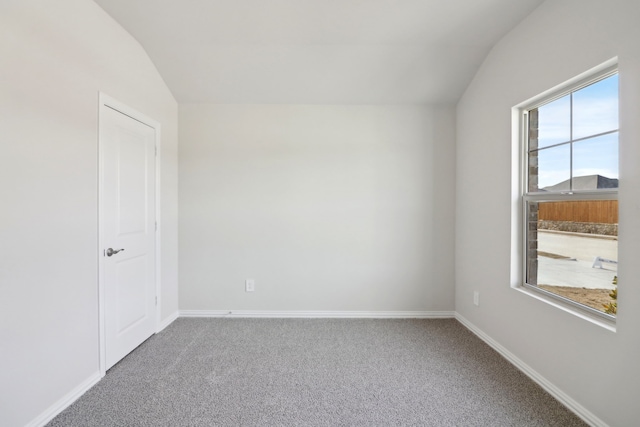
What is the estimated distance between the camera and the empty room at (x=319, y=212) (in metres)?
1.56

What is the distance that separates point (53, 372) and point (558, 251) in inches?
132

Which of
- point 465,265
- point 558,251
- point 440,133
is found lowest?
point 465,265

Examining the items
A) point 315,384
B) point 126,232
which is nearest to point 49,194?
point 126,232

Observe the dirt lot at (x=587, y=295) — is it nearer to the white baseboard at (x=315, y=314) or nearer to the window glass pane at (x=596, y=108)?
the window glass pane at (x=596, y=108)

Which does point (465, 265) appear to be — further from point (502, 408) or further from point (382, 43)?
point (382, 43)

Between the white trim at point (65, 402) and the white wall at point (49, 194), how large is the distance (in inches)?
0.9

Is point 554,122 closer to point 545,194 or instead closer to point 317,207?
point 545,194

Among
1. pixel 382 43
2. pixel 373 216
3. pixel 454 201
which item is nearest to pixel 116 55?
pixel 382 43

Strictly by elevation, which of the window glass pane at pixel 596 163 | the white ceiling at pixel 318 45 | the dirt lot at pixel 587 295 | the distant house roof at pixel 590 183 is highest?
the white ceiling at pixel 318 45

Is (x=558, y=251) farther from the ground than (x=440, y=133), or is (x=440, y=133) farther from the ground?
(x=440, y=133)

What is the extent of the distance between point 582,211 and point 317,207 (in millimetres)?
2166

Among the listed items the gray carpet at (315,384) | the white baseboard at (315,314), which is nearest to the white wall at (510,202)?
the gray carpet at (315,384)

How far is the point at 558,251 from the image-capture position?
Result: 2.00 meters

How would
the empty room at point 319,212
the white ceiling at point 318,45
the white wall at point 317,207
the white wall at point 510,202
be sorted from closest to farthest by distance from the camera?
the white wall at point 510,202 → the empty room at point 319,212 → the white ceiling at point 318,45 → the white wall at point 317,207
